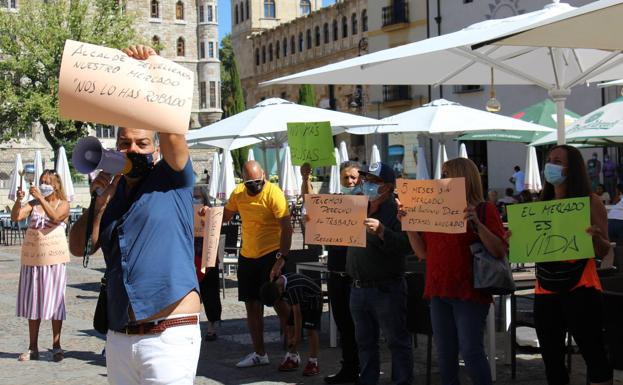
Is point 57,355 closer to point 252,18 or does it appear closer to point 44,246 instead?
point 44,246

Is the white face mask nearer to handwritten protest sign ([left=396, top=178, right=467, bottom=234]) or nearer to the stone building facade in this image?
handwritten protest sign ([left=396, top=178, right=467, bottom=234])

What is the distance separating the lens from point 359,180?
7.91 meters

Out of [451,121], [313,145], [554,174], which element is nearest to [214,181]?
[451,121]

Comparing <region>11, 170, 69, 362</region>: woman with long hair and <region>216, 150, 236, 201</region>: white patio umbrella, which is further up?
<region>216, 150, 236, 201</region>: white patio umbrella

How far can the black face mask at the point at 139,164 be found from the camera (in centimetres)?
413

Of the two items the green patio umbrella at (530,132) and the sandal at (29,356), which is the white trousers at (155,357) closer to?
the sandal at (29,356)

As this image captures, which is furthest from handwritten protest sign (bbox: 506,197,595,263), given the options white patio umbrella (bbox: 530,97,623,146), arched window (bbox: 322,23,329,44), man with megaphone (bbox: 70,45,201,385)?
arched window (bbox: 322,23,329,44)

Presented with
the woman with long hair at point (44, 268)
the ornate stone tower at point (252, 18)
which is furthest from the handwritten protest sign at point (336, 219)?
the ornate stone tower at point (252, 18)

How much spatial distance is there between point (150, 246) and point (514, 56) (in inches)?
237

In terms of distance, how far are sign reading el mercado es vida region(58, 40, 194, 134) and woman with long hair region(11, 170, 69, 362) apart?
576cm

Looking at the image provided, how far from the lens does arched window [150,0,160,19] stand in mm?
79312

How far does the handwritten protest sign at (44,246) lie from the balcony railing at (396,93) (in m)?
38.1

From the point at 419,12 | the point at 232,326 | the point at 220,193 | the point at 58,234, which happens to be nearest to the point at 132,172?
the point at 58,234

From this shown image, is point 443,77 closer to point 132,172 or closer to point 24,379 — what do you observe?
point 24,379
